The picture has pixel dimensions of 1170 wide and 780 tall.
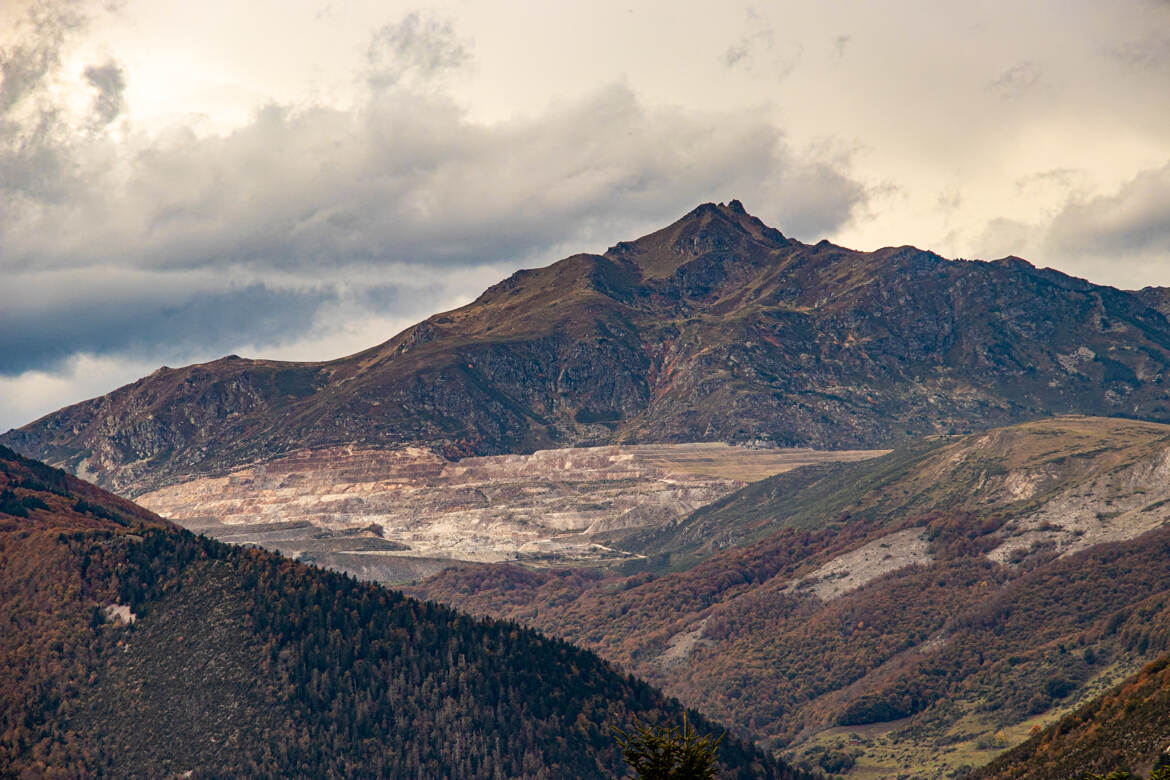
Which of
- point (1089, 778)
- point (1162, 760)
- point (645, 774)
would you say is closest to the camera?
point (645, 774)

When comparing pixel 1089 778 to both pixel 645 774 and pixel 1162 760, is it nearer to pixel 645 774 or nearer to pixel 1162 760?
pixel 645 774

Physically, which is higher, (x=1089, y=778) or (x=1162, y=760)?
(x=1089, y=778)

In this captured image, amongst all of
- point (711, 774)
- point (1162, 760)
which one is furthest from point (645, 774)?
point (1162, 760)

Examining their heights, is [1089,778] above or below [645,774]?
below

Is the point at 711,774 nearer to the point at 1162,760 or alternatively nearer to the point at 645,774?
the point at 645,774

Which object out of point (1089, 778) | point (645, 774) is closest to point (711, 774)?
point (645, 774)

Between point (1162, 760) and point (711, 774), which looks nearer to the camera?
point (711, 774)

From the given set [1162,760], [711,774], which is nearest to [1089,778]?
[711,774]

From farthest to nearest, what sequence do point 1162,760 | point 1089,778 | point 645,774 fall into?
1. point 1162,760
2. point 1089,778
3. point 645,774

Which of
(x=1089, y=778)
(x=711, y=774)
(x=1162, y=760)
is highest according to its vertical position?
(x=711, y=774)
